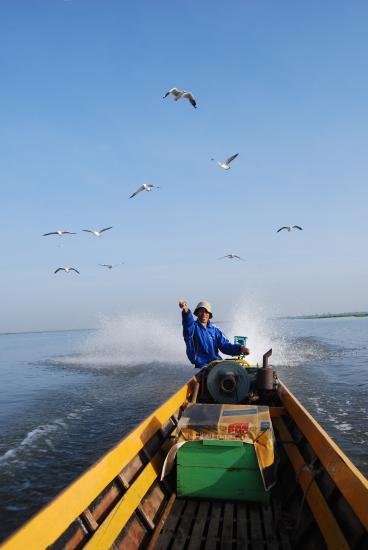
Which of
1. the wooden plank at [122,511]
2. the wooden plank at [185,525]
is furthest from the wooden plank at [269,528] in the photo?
the wooden plank at [122,511]

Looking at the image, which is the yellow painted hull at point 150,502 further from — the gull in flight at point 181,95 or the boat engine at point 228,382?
the gull in flight at point 181,95

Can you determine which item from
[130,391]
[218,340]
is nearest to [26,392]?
[130,391]

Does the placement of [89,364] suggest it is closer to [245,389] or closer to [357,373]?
[357,373]

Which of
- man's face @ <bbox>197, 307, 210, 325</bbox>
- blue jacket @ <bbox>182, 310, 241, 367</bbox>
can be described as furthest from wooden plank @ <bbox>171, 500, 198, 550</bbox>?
man's face @ <bbox>197, 307, 210, 325</bbox>

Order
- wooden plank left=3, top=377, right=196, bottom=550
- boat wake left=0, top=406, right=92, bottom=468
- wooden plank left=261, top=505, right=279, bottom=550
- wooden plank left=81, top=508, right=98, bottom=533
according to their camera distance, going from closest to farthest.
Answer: wooden plank left=3, top=377, right=196, bottom=550 < wooden plank left=81, top=508, right=98, bottom=533 < wooden plank left=261, top=505, right=279, bottom=550 < boat wake left=0, top=406, right=92, bottom=468

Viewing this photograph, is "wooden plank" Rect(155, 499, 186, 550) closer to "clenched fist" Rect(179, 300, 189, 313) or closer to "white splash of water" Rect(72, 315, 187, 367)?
"clenched fist" Rect(179, 300, 189, 313)

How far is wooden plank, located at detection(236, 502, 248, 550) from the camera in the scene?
3.55 m

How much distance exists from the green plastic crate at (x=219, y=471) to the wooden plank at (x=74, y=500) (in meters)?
0.59

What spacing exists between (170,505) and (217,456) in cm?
72

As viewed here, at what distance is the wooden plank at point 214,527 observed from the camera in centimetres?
358

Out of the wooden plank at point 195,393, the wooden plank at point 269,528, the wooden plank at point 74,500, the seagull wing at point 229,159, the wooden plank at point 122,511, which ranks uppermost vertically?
the seagull wing at point 229,159

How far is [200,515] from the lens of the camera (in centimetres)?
402

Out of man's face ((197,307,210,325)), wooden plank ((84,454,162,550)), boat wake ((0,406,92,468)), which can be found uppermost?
man's face ((197,307,210,325))

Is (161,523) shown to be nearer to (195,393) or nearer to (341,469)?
(341,469)
